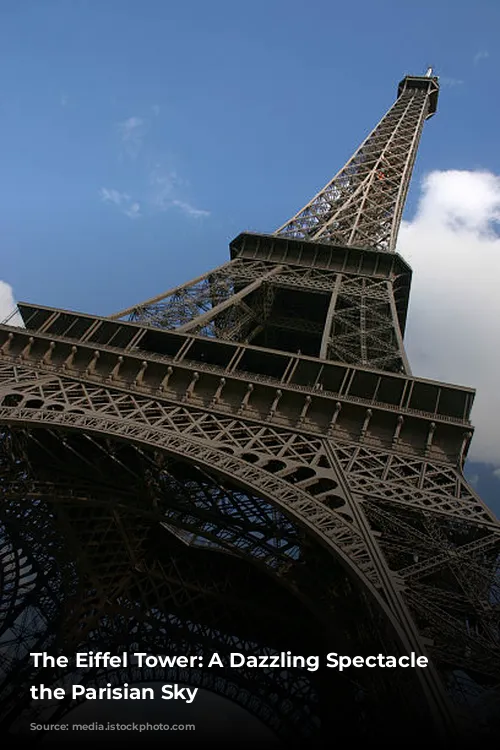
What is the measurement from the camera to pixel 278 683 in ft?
86.4

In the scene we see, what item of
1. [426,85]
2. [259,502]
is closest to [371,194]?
[426,85]

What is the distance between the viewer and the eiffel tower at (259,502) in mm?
12863

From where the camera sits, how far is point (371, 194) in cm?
4438

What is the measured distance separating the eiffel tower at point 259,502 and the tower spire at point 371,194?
4.54m

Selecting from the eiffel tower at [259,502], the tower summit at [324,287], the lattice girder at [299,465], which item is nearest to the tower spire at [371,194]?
the tower summit at [324,287]

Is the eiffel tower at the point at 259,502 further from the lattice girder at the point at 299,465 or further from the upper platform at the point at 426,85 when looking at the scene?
the upper platform at the point at 426,85

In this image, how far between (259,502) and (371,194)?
1206 inches

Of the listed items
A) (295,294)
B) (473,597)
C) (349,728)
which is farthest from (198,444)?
(295,294)

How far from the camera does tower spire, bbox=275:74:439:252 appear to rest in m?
39.2

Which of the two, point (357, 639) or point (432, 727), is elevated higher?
point (357, 639)

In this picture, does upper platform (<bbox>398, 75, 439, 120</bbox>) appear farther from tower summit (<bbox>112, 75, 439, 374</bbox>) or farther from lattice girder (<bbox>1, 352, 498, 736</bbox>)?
lattice girder (<bbox>1, 352, 498, 736</bbox>)

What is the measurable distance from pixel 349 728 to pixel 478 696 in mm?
13829

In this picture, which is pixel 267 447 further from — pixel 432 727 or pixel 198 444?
pixel 432 727

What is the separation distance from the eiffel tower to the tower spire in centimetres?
454
